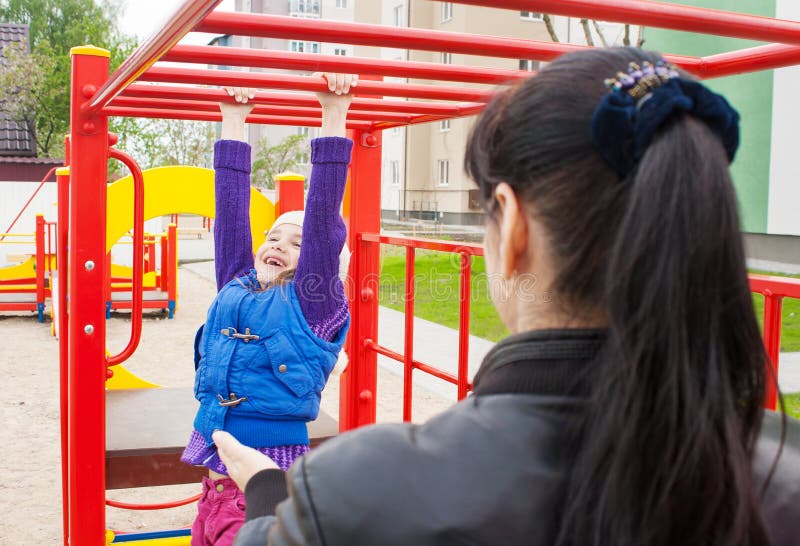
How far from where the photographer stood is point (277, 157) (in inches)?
1371

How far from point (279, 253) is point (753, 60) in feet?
4.41

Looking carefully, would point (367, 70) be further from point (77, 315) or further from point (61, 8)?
point (61, 8)

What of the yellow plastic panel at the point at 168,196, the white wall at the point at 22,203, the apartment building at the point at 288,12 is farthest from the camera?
the apartment building at the point at 288,12

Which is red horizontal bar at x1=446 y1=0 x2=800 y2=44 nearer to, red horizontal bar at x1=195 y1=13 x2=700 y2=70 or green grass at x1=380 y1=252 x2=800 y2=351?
red horizontal bar at x1=195 y1=13 x2=700 y2=70

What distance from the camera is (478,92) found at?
97.3 inches

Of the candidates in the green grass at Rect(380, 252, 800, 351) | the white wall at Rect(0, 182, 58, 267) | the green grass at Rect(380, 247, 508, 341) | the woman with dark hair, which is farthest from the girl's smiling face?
the white wall at Rect(0, 182, 58, 267)

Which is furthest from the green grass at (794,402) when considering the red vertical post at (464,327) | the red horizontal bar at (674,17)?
the red horizontal bar at (674,17)

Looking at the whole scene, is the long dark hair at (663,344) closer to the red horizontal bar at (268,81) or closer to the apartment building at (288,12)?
the red horizontal bar at (268,81)

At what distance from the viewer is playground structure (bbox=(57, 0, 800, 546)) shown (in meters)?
1.36

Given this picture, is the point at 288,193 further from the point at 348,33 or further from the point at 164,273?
the point at 164,273

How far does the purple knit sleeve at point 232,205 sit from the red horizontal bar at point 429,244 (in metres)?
0.72

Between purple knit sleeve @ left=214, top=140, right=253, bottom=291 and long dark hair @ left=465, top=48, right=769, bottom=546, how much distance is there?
1740 mm

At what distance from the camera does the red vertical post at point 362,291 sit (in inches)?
144

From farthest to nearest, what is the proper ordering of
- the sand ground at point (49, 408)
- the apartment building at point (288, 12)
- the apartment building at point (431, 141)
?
the apartment building at point (288, 12) < the apartment building at point (431, 141) < the sand ground at point (49, 408)
